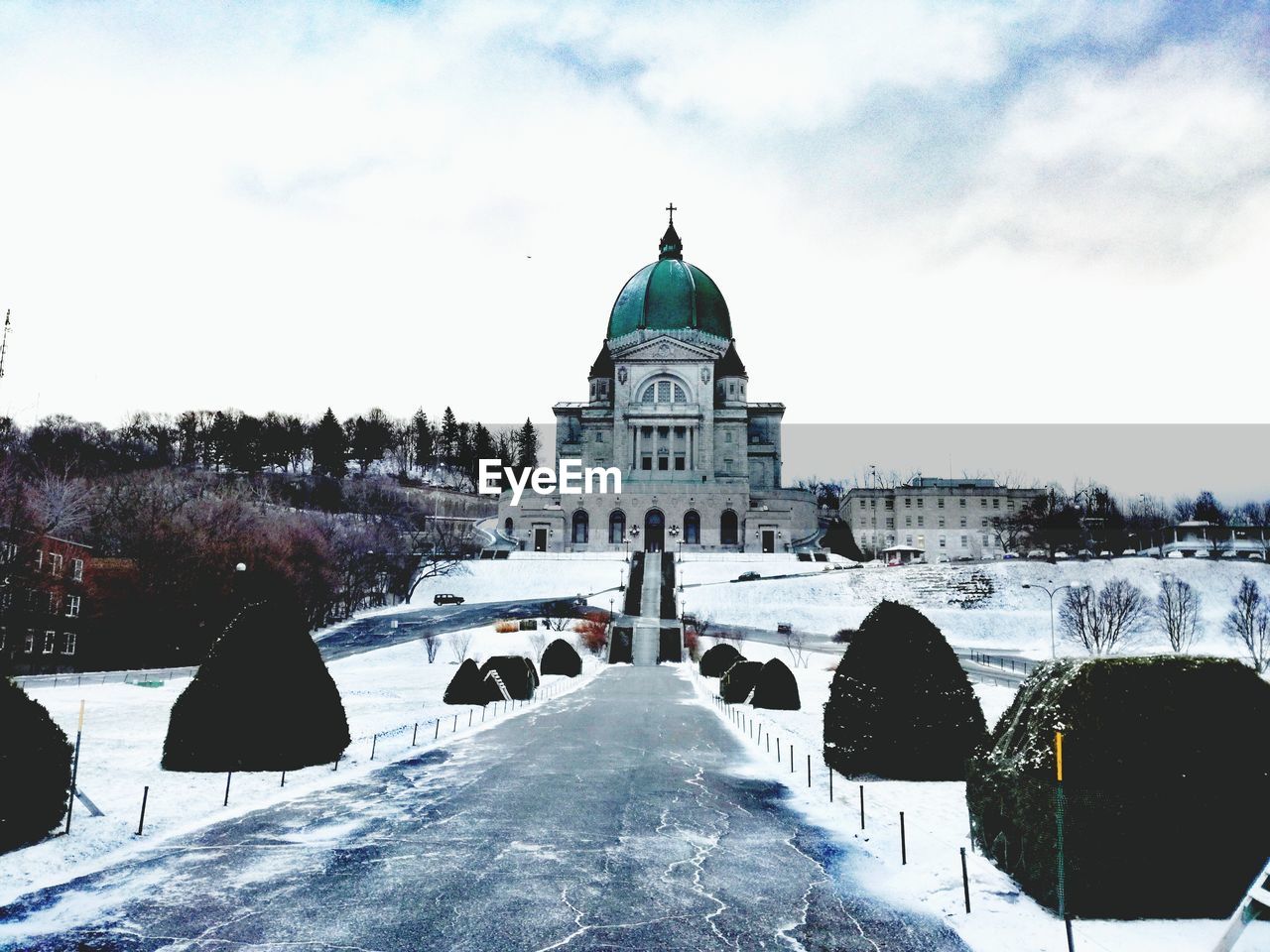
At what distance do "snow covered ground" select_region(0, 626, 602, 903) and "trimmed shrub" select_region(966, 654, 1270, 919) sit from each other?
11021 mm

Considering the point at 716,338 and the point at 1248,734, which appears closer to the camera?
the point at 1248,734

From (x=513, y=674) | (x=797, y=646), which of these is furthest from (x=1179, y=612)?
(x=513, y=674)

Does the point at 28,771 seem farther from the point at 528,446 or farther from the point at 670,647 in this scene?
the point at 528,446

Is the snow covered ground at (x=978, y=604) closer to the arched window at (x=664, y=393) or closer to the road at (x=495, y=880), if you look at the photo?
the arched window at (x=664, y=393)

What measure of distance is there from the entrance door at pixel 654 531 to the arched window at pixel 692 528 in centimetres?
241

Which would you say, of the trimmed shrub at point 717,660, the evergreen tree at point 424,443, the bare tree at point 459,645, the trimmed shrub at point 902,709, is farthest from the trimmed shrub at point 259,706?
the evergreen tree at point 424,443

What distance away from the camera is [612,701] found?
33.2m

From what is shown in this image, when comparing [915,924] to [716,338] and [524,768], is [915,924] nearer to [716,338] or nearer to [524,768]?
[524,768]

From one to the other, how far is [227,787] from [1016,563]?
239ft

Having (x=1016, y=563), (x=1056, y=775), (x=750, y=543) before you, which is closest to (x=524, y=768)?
(x=1056, y=775)

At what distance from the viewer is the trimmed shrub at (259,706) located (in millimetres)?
16703

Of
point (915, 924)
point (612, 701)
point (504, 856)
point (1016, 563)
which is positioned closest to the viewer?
point (915, 924)

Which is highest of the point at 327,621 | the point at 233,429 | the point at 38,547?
the point at 233,429

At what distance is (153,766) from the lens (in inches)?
680
